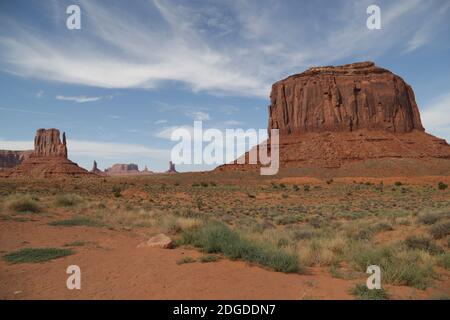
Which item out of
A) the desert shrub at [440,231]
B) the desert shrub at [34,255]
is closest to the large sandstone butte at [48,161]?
the desert shrub at [34,255]

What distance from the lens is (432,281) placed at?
7359 millimetres

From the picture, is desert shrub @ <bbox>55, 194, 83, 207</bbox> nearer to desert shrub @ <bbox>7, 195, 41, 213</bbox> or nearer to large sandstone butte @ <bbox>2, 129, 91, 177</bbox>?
desert shrub @ <bbox>7, 195, 41, 213</bbox>

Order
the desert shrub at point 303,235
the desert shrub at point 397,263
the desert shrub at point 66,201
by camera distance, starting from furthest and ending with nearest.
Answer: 1. the desert shrub at point 66,201
2. the desert shrub at point 303,235
3. the desert shrub at point 397,263

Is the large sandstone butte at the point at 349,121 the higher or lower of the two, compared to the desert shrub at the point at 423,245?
higher

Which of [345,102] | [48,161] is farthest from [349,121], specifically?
[48,161]

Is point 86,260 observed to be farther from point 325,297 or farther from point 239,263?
point 325,297

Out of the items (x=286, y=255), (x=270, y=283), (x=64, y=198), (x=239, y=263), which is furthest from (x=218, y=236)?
(x=64, y=198)

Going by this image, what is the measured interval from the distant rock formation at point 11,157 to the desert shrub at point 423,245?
189 meters

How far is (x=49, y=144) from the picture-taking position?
445 feet

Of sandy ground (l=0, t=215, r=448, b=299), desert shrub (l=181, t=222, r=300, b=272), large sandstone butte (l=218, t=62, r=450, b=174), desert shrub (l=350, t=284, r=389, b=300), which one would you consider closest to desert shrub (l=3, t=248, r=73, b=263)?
sandy ground (l=0, t=215, r=448, b=299)

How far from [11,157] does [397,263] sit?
200108mm

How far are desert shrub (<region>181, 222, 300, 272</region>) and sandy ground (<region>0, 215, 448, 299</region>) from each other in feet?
0.81

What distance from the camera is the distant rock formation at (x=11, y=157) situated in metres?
172

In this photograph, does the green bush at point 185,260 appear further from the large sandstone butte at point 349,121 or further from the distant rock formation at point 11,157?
the distant rock formation at point 11,157
